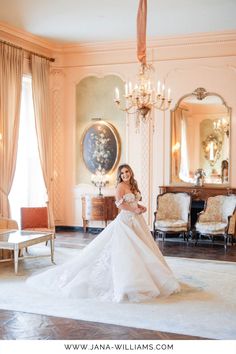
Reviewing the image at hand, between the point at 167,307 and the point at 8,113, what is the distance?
17.0ft

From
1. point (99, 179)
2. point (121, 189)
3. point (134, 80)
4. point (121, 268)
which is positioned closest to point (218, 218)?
point (99, 179)

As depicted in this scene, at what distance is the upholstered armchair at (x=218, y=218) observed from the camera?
853 cm

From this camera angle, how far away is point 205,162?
9484mm

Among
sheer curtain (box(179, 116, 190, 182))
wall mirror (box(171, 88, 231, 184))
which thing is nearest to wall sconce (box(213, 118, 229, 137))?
wall mirror (box(171, 88, 231, 184))

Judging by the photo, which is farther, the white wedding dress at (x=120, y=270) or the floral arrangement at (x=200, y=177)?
the floral arrangement at (x=200, y=177)

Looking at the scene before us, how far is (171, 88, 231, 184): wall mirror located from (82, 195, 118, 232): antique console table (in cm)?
147

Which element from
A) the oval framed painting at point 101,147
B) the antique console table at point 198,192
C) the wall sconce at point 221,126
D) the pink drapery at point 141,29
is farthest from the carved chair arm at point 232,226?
the pink drapery at point 141,29

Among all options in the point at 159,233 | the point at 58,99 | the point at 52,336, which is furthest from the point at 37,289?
the point at 58,99

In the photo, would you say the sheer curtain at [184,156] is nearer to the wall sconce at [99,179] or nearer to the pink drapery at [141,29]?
the wall sconce at [99,179]

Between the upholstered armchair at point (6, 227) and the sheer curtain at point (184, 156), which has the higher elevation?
the sheer curtain at point (184, 156)

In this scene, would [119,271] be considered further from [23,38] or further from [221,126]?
[23,38]

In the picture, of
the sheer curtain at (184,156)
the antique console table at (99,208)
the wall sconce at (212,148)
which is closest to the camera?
the wall sconce at (212,148)

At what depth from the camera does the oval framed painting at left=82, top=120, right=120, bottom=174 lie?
33.1ft

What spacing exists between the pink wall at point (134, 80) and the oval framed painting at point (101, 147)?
0.30 metres
